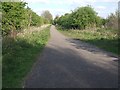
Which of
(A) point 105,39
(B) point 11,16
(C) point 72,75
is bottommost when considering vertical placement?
(C) point 72,75

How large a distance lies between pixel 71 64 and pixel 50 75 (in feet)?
8.79

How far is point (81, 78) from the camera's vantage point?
969 cm

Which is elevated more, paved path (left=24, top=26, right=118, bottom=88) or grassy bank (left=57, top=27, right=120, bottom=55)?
grassy bank (left=57, top=27, right=120, bottom=55)

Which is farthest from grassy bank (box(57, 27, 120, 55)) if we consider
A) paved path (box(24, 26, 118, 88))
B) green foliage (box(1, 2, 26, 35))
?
green foliage (box(1, 2, 26, 35))

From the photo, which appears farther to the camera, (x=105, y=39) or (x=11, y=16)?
(x=105, y=39)

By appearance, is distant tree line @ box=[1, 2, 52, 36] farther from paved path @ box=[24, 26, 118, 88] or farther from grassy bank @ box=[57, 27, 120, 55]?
paved path @ box=[24, 26, 118, 88]

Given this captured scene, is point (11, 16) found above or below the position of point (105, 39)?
above

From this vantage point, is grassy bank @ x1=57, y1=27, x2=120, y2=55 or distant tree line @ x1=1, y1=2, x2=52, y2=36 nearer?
grassy bank @ x1=57, y1=27, x2=120, y2=55

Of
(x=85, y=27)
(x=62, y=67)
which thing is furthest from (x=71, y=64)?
(x=85, y=27)

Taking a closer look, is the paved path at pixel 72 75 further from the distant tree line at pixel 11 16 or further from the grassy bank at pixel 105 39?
the distant tree line at pixel 11 16

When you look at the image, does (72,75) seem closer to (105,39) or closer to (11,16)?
(11,16)

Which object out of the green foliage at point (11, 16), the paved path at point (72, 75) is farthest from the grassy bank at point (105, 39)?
the green foliage at point (11, 16)

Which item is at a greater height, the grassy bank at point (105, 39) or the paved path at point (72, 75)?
the grassy bank at point (105, 39)

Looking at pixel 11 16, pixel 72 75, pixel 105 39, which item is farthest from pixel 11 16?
pixel 72 75
